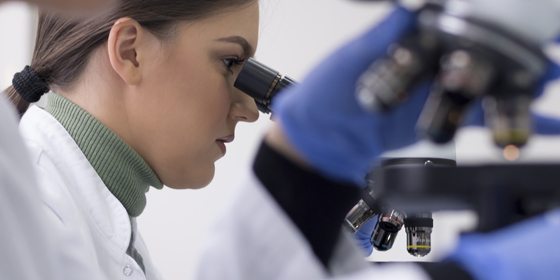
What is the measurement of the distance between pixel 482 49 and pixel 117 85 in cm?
76

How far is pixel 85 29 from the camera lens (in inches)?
37.9

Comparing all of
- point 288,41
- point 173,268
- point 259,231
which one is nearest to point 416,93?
point 259,231

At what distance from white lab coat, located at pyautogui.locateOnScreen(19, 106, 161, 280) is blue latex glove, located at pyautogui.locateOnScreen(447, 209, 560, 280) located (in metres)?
0.62

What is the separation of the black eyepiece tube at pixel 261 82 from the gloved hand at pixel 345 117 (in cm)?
41

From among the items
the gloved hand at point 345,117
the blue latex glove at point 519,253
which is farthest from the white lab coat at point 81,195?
the blue latex glove at point 519,253

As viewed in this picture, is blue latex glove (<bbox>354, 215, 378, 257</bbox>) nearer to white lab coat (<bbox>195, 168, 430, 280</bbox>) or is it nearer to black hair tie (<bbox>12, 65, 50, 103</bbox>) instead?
white lab coat (<bbox>195, 168, 430, 280</bbox>)

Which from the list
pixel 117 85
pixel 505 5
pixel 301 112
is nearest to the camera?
pixel 505 5

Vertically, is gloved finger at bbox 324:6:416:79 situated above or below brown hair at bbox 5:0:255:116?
below

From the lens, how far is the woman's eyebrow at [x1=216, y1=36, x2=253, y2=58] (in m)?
0.94

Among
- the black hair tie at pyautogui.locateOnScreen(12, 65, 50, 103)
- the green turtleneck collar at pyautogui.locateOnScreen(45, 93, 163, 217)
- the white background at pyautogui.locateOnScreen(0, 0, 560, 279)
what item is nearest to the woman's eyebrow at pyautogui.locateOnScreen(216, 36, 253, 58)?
the green turtleneck collar at pyautogui.locateOnScreen(45, 93, 163, 217)

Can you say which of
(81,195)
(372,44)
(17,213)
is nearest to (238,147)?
(81,195)

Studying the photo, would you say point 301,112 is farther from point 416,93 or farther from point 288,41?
point 288,41

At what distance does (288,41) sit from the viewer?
2.10m

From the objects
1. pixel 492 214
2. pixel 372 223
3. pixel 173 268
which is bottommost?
pixel 173 268
